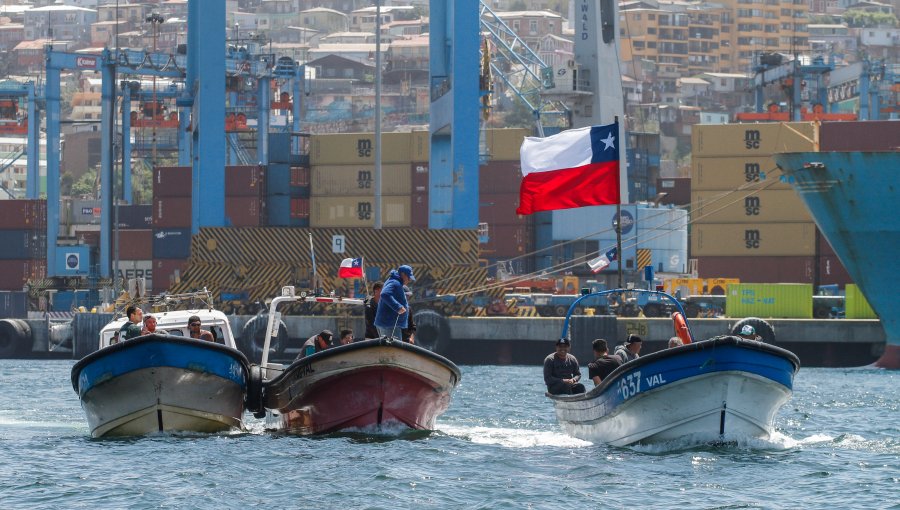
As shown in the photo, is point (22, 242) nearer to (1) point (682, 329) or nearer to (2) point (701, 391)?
(1) point (682, 329)

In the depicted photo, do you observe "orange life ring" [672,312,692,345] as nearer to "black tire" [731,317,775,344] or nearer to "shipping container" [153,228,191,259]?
"black tire" [731,317,775,344]

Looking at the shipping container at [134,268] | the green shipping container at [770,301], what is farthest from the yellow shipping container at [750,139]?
the shipping container at [134,268]

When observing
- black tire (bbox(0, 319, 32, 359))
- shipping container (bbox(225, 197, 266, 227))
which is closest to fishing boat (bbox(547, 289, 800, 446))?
black tire (bbox(0, 319, 32, 359))

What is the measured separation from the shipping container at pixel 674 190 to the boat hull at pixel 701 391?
205ft

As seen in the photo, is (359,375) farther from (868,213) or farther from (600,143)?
(868,213)

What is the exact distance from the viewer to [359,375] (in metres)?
22.8

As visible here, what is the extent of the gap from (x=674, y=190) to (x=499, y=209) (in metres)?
14.9

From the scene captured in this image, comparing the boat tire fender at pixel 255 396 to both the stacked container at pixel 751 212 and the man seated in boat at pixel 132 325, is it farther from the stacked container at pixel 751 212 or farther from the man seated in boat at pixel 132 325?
the stacked container at pixel 751 212

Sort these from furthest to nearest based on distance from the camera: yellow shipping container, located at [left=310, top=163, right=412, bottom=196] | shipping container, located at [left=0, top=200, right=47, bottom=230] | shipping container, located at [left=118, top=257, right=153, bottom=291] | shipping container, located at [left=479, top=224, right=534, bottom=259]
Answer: shipping container, located at [left=118, top=257, right=153, bottom=291]
shipping container, located at [left=0, top=200, right=47, bottom=230]
shipping container, located at [left=479, top=224, right=534, bottom=259]
yellow shipping container, located at [left=310, top=163, right=412, bottom=196]

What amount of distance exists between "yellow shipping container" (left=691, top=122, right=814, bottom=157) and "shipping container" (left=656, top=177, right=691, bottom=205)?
14948mm

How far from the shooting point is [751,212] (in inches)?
2643

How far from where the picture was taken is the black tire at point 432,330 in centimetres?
5562

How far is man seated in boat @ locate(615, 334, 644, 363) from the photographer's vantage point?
75.3 feet

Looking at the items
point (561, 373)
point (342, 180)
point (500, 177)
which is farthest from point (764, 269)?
point (561, 373)
